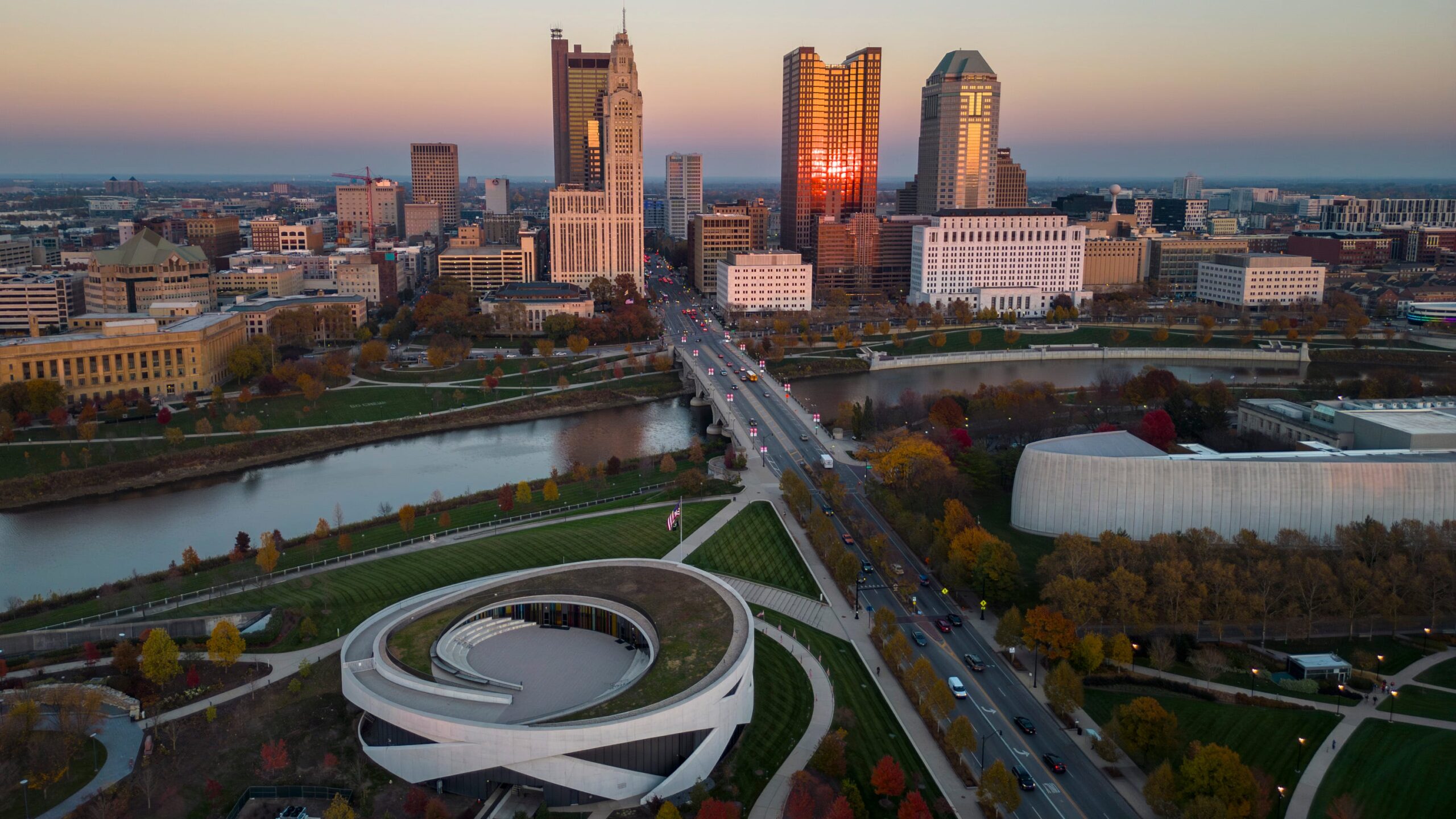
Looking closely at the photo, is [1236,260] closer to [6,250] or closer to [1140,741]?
[1140,741]

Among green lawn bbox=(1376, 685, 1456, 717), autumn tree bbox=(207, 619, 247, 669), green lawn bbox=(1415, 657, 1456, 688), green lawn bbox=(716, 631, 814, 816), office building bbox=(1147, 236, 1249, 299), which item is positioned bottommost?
green lawn bbox=(716, 631, 814, 816)

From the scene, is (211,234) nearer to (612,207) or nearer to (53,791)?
(612,207)

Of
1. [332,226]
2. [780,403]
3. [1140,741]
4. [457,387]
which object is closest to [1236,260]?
[780,403]

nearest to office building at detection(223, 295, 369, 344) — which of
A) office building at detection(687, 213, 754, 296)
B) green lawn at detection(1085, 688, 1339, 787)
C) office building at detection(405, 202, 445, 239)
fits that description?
office building at detection(687, 213, 754, 296)

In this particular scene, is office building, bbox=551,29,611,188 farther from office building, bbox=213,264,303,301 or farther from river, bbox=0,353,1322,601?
river, bbox=0,353,1322,601

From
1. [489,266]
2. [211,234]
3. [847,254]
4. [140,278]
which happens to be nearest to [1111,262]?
[847,254]

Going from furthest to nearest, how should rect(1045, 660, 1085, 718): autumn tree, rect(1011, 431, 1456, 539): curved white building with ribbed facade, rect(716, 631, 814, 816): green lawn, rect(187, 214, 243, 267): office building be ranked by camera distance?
rect(187, 214, 243, 267): office building < rect(1011, 431, 1456, 539): curved white building with ribbed facade < rect(1045, 660, 1085, 718): autumn tree < rect(716, 631, 814, 816): green lawn

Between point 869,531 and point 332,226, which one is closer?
point 869,531
